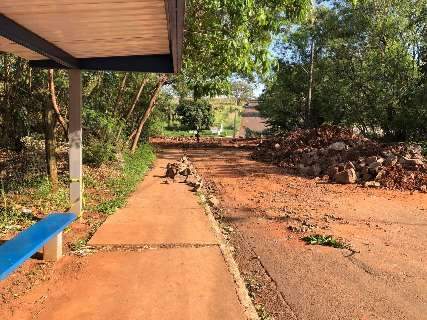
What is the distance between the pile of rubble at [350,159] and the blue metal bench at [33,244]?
9.78 metres

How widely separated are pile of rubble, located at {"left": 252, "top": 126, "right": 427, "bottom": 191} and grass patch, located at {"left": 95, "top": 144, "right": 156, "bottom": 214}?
5.54m

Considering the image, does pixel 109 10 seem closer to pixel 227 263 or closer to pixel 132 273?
pixel 132 273

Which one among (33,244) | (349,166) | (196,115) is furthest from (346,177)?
(196,115)

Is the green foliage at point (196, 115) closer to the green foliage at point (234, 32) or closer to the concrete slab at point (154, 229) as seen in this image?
the green foliage at point (234, 32)

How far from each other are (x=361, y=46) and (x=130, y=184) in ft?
54.7

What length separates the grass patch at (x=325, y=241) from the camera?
6.77 metres

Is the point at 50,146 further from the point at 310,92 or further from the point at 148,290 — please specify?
the point at 310,92

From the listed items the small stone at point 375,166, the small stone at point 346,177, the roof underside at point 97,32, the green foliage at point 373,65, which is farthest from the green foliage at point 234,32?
the green foliage at point 373,65

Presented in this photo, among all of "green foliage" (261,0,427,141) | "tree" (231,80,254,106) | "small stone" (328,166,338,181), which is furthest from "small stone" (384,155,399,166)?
"tree" (231,80,254,106)

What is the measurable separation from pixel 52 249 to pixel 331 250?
378 centimetres

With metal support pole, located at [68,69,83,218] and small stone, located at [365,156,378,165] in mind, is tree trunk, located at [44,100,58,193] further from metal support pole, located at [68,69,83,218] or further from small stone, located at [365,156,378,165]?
small stone, located at [365,156,378,165]

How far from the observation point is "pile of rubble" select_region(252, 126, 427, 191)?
13.4m

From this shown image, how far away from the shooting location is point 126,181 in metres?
11.3

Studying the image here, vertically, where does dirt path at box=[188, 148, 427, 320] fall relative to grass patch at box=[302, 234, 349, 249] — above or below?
below
